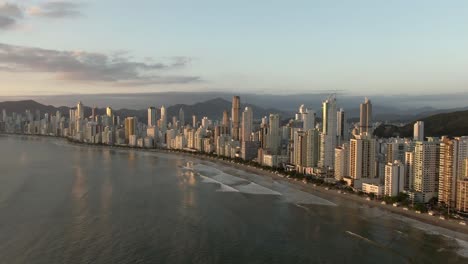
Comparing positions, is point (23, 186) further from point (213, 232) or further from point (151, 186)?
point (213, 232)

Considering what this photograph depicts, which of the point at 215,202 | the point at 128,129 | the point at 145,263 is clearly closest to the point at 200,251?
the point at 145,263

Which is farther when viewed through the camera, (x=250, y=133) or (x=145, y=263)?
(x=250, y=133)

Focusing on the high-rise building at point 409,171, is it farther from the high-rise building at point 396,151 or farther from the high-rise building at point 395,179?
the high-rise building at point 396,151

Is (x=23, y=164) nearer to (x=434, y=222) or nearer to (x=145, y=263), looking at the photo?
(x=145, y=263)

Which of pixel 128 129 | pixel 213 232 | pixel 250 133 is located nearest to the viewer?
pixel 213 232

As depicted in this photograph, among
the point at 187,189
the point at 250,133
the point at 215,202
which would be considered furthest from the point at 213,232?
the point at 250,133

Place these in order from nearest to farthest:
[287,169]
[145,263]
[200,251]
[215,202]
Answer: [145,263], [200,251], [215,202], [287,169]
